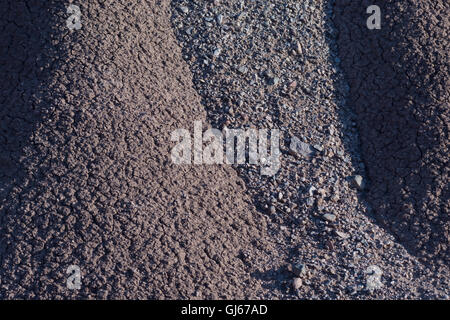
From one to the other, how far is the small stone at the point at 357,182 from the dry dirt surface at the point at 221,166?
4cm

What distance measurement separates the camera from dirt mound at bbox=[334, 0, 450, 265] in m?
3.86

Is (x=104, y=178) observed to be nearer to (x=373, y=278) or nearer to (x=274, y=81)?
(x=274, y=81)

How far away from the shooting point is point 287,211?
3885mm

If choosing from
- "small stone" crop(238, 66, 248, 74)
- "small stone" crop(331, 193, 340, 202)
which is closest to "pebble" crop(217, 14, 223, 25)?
"small stone" crop(238, 66, 248, 74)

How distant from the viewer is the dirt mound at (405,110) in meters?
3.86

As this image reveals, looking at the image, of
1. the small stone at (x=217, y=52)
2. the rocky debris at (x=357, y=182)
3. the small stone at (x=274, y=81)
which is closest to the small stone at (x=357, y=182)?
the rocky debris at (x=357, y=182)

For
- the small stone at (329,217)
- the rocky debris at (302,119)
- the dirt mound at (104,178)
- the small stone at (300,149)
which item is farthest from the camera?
the small stone at (300,149)

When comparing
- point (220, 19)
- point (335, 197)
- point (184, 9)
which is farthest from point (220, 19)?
point (335, 197)

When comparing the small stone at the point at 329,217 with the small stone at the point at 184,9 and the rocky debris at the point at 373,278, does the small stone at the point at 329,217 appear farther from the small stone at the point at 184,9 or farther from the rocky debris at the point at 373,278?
the small stone at the point at 184,9

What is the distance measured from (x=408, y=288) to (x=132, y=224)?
163 cm

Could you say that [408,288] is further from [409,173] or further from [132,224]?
[132,224]

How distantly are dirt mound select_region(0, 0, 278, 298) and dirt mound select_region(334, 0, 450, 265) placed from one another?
906 mm

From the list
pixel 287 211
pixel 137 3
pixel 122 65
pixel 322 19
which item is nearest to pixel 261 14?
pixel 322 19

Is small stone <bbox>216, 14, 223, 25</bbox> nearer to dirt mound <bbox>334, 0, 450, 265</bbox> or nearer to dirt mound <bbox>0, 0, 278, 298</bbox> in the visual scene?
dirt mound <bbox>0, 0, 278, 298</bbox>
